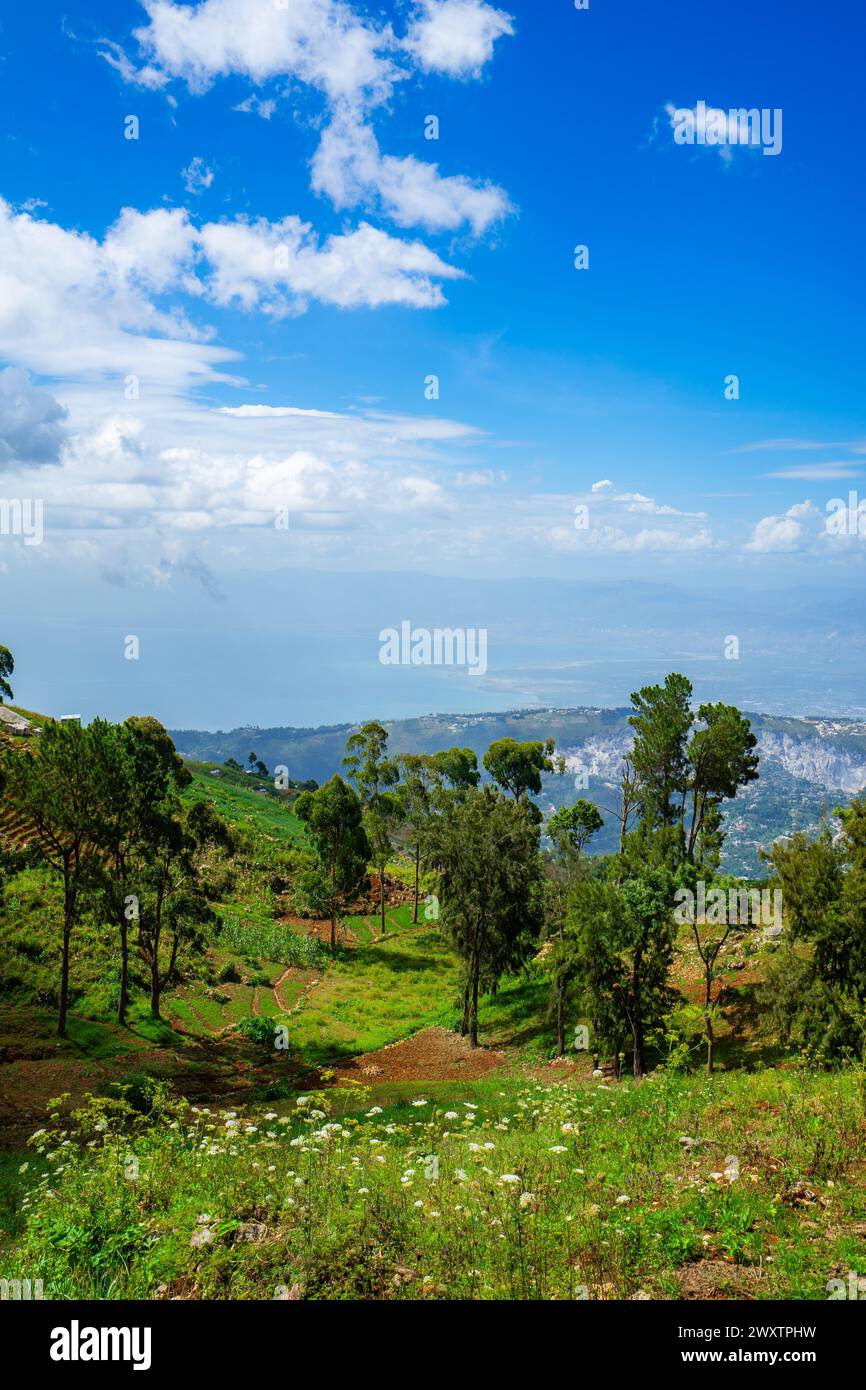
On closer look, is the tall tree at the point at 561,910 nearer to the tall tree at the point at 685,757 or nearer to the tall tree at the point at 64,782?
the tall tree at the point at 685,757

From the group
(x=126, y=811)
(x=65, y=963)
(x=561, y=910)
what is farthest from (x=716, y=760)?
(x=65, y=963)

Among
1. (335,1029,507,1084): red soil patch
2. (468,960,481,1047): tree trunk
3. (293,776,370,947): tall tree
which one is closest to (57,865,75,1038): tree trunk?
(335,1029,507,1084): red soil patch

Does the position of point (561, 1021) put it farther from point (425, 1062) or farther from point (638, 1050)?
point (425, 1062)

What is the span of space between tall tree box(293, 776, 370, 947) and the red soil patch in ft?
71.5

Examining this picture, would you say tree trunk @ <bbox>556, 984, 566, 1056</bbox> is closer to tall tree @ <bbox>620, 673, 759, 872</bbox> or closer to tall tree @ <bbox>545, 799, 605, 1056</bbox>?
tall tree @ <bbox>545, 799, 605, 1056</bbox>

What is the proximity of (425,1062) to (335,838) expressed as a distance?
93.3 feet

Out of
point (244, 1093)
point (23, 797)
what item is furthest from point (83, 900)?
point (244, 1093)

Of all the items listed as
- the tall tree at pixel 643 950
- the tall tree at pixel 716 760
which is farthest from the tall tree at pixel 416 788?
the tall tree at pixel 643 950

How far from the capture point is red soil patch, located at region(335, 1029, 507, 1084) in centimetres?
3350

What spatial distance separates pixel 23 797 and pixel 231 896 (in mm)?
36891
